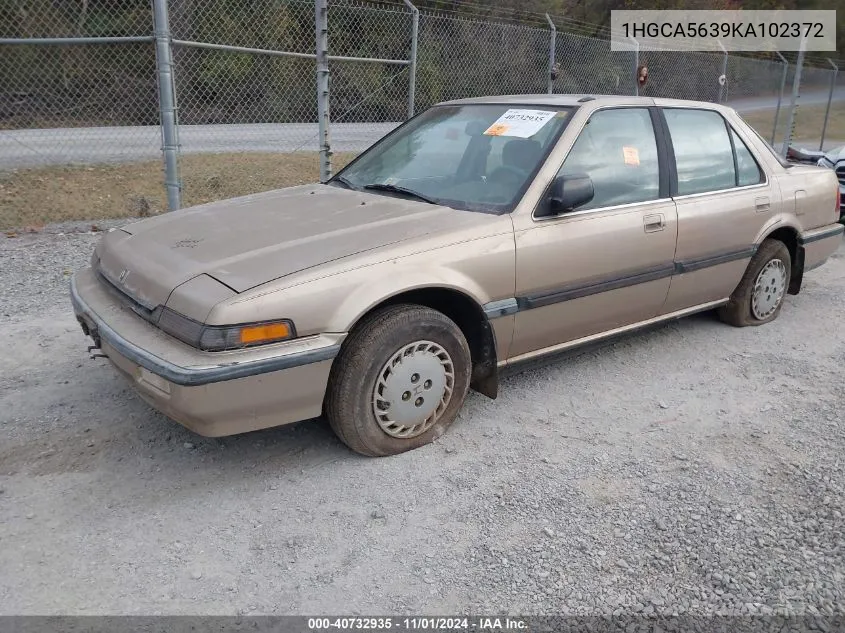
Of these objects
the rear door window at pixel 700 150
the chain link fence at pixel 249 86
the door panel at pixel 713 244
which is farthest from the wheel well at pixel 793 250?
the chain link fence at pixel 249 86

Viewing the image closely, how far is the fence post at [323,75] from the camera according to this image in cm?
635

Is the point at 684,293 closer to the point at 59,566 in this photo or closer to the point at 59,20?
the point at 59,566

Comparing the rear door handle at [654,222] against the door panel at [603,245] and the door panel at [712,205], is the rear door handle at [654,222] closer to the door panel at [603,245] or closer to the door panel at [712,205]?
the door panel at [603,245]

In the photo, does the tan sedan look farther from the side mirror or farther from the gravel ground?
the gravel ground

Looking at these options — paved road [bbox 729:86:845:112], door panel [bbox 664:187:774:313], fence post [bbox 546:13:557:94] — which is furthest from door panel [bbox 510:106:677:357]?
paved road [bbox 729:86:845:112]

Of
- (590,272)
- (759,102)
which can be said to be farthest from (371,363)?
(759,102)

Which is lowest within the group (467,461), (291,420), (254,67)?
(467,461)

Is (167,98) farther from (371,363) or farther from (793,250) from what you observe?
(793,250)

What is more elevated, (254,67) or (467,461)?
(254,67)

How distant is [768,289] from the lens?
526 centimetres

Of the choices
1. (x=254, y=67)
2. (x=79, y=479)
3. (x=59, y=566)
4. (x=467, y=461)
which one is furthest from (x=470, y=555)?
(x=254, y=67)

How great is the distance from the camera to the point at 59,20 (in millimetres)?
16547

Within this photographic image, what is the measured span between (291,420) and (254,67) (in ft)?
36.7

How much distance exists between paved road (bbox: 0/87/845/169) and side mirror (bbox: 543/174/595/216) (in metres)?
8.01
